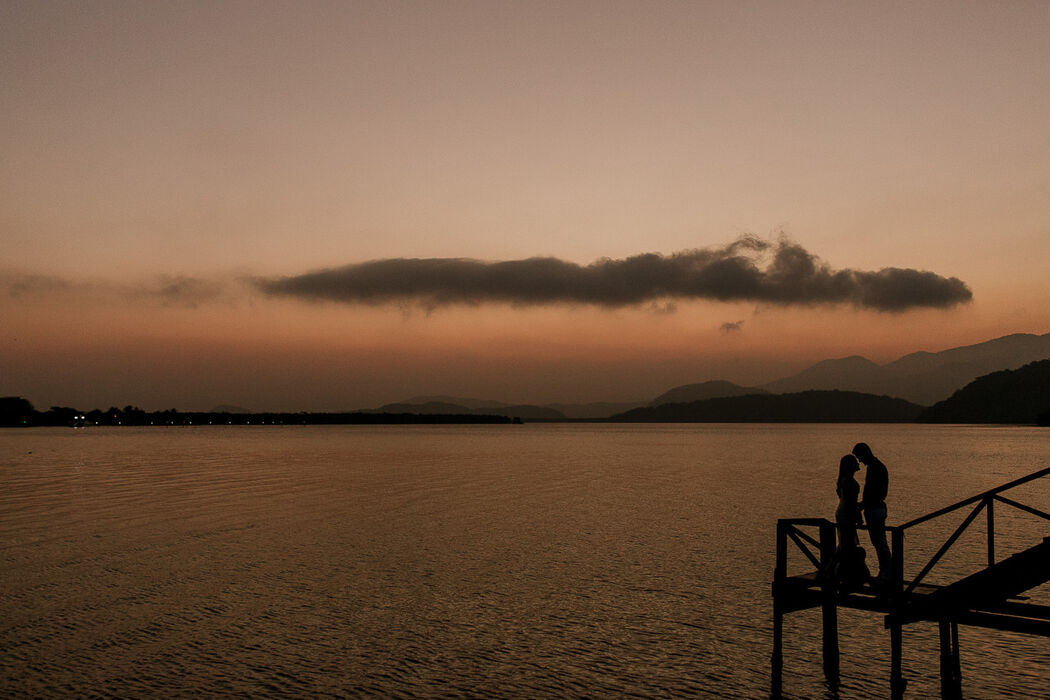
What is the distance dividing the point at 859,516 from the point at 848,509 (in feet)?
1.12

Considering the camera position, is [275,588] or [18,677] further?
[275,588]

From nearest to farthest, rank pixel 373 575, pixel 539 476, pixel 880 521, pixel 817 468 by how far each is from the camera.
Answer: pixel 880 521 → pixel 373 575 → pixel 539 476 → pixel 817 468

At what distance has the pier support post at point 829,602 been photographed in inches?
612

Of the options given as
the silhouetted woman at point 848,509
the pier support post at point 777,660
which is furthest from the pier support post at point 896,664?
the pier support post at point 777,660

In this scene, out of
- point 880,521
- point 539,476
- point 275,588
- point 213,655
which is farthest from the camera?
point 539,476

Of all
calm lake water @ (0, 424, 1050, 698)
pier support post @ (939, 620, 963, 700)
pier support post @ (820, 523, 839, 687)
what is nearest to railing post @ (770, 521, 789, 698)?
calm lake water @ (0, 424, 1050, 698)

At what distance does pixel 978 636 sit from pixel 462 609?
1355 cm

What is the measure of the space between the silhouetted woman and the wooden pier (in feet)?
1.44

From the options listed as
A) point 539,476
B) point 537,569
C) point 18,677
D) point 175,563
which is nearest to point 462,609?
point 537,569

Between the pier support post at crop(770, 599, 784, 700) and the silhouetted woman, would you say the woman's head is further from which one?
the pier support post at crop(770, 599, 784, 700)

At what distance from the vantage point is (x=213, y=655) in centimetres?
1773

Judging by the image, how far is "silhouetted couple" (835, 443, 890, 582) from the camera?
15047mm

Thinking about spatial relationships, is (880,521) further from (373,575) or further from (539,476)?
(539,476)

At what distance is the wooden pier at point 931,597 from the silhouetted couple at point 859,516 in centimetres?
36
